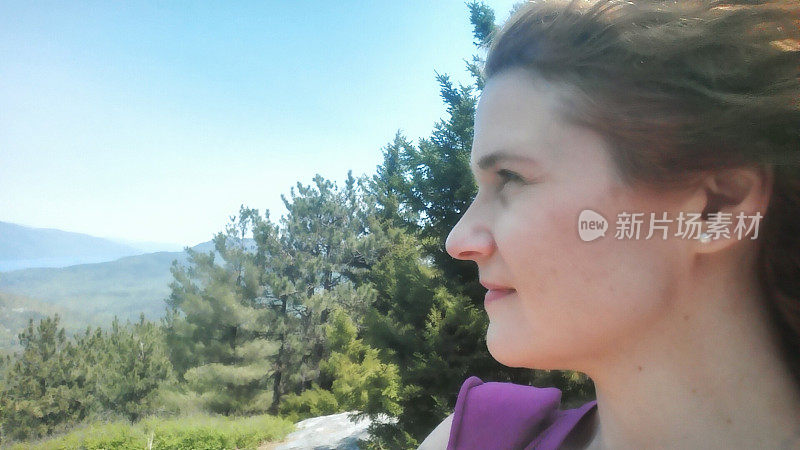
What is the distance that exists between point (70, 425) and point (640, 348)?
9891mm

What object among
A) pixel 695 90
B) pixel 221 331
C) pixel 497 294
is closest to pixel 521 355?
pixel 497 294

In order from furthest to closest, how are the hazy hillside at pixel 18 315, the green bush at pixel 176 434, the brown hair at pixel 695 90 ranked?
the green bush at pixel 176 434 → the hazy hillside at pixel 18 315 → the brown hair at pixel 695 90

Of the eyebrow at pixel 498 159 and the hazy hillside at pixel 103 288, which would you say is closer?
the eyebrow at pixel 498 159

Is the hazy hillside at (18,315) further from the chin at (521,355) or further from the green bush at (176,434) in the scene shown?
the chin at (521,355)

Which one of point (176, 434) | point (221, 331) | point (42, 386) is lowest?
point (176, 434)

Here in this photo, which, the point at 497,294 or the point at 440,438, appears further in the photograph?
the point at 440,438

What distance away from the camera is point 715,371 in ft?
1.51

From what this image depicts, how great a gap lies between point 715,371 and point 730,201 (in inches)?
6.2

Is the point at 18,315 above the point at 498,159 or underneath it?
underneath

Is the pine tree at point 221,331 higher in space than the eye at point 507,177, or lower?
lower

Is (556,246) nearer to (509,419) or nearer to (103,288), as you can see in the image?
(509,419)

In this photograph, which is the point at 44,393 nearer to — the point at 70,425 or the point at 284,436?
the point at 70,425

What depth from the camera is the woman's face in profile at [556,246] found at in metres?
0.45

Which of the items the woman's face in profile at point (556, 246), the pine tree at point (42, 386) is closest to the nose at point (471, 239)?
the woman's face in profile at point (556, 246)
